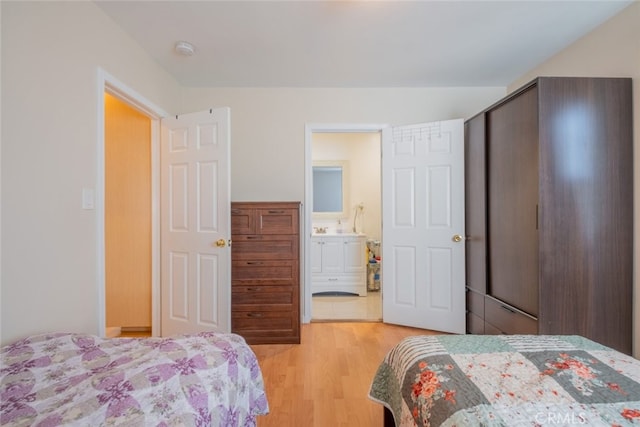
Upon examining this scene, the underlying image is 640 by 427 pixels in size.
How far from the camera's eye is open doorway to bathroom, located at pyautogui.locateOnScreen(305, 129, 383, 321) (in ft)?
12.9

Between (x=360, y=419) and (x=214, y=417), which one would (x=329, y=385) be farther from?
(x=214, y=417)

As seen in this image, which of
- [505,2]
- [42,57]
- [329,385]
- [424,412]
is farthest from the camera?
[329,385]

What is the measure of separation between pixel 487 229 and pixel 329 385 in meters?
1.74

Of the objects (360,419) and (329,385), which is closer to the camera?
(360,419)

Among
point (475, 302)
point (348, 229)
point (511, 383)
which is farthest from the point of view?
point (348, 229)

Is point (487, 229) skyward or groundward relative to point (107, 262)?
skyward

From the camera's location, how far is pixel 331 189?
14.9 feet

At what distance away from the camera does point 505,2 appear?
178 cm

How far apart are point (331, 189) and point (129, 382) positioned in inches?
150

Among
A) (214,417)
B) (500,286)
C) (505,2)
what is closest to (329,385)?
(214,417)

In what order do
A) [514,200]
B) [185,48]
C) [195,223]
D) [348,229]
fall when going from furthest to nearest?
[348,229], [195,223], [185,48], [514,200]

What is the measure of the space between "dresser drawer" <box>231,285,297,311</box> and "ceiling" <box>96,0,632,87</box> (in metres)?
1.99

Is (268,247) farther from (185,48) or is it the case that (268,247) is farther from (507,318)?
(507,318)

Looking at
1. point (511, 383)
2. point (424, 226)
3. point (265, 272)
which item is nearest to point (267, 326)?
point (265, 272)
